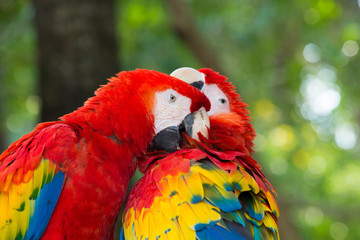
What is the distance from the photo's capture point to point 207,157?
4.55 ft

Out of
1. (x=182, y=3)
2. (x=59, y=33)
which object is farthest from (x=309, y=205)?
(x=59, y=33)

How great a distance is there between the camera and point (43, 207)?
132 centimetres

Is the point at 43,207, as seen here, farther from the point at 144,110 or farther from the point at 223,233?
the point at 223,233

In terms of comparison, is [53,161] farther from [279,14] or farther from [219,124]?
[279,14]

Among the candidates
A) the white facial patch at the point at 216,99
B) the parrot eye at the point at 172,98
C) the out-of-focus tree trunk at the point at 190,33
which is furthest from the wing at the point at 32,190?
the out-of-focus tree trunk at the point at 190,33

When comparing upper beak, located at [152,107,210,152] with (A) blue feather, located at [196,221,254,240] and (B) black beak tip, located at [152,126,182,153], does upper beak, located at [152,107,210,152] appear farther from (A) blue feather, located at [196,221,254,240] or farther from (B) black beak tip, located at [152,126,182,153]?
(A) blue feather, located at [196,221,254,240]

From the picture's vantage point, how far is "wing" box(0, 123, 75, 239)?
4.32 ft

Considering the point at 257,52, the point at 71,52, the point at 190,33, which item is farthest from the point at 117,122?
the point at 257,52

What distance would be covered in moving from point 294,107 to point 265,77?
33.9 inches

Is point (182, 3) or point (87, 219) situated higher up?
point (182, 3)

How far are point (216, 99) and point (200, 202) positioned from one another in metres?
0.63

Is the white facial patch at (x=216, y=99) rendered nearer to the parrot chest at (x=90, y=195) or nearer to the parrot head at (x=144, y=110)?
the parrot head at (x=144, y=110)

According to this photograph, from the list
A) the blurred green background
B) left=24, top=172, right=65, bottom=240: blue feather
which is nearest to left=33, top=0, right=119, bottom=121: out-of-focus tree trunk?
the blurred green background

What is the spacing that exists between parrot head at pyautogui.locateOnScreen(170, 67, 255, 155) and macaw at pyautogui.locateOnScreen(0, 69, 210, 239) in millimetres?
134
